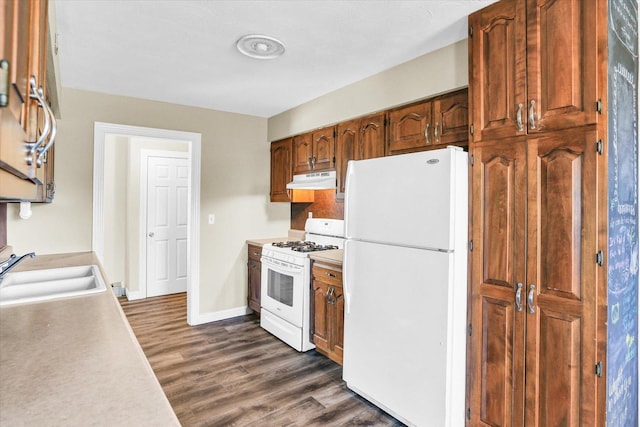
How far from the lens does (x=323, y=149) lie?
352 centimetres

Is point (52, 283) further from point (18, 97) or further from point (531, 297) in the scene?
point (531, 297)

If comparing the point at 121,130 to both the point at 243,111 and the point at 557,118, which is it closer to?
the point at 243,111

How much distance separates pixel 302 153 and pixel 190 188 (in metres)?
1.29

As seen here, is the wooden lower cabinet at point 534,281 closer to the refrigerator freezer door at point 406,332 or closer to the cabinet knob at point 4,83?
the refrigerator freezer door at point 406,332

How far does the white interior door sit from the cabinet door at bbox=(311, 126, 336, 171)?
8.05 feet

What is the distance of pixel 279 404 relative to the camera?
2.42m

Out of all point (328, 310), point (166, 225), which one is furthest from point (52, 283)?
point (166, 225)

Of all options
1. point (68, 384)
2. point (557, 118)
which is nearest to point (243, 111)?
point (557, 118)

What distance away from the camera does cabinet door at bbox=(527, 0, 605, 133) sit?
1541mm

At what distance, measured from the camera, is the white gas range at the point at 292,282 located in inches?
127

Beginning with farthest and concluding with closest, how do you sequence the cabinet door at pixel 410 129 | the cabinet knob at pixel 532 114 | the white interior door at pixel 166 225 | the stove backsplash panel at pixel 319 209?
the white interior door at pixel 166 225
the stove backsplash panel at pixel 319 209
the cabinet door at pixel 410 129
the cabinet knob at pixel 532 114

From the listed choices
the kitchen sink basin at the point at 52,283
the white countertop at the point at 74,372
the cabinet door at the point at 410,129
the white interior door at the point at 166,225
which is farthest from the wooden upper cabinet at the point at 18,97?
the white interior door at the point at 166,225

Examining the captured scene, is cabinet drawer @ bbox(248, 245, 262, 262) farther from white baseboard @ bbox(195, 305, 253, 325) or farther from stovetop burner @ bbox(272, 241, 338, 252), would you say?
white baseboard @ bbox(195, 305, 253, 325)

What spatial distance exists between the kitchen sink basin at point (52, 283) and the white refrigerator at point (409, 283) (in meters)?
1.56
